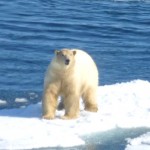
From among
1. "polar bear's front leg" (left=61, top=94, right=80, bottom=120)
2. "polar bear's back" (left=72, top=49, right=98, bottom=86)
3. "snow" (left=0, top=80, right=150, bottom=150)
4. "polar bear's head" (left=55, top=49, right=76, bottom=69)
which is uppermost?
"polar bear's head" (left=55, top=49, right=76, bottom=69)

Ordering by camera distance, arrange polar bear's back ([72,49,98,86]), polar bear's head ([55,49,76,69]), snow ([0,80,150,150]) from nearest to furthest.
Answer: snow ([0,80,150,150]), polar bear's head ([55,49,76,69]), polar bear's back ([72,49,98,86])

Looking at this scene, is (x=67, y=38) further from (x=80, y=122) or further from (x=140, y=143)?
(x=140, y=143)

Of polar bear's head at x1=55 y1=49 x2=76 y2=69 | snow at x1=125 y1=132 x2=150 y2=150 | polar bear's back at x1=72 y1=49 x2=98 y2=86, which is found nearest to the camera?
snow at x1=125 y1=132 x2=150 y2=150

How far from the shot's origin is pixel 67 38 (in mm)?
18016

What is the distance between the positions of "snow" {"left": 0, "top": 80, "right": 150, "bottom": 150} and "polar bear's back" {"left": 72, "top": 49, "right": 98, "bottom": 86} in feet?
1.56

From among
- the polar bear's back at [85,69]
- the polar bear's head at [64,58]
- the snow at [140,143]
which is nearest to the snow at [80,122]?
the snow at [140,143]

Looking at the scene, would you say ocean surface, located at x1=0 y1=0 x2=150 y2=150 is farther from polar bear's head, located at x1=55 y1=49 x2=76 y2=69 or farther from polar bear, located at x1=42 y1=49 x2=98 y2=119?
polar bear's head, located at x1=55 y1=49 x2=76 y2=69

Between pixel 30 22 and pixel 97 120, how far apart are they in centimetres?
983

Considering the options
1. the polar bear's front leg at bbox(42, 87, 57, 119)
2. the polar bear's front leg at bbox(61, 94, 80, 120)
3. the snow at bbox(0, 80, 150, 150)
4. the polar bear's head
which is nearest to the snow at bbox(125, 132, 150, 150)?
the snow at bbox(0, 80, 150, 150)

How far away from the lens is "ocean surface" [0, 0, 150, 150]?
13617 mm

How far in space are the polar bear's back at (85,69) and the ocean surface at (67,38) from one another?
1235mm

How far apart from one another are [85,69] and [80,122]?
88cm

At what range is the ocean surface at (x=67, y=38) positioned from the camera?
13617 millimetres

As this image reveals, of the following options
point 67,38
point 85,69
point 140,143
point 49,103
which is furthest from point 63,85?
point 67,38
